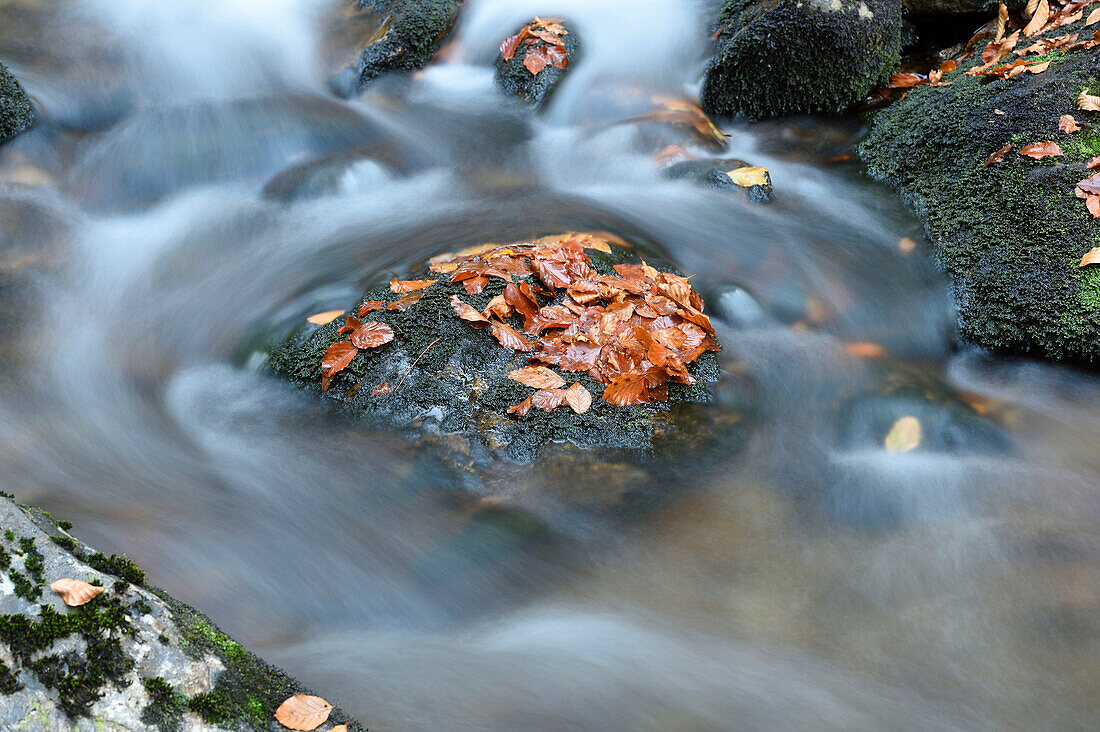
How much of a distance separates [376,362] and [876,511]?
2587 millimetres

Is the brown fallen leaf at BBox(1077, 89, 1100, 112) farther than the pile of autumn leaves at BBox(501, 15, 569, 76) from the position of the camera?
No

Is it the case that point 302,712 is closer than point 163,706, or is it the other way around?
point 163,706

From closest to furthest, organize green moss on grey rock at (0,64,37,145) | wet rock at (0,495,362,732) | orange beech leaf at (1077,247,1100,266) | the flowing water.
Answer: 1. wet rock at (0,495,362,732)
2. the flowing water
3. orange beech leaf at (1077,247,1100,266)
4. green moss on grey rock at (0,64,37,145)

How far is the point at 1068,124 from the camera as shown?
16.9 feet

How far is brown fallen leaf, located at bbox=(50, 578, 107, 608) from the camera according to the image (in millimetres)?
1967

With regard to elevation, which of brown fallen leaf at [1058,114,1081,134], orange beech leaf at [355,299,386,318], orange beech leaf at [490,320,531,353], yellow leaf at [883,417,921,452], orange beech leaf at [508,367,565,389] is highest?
brown fallen leaf at [1058,114,1081,134]

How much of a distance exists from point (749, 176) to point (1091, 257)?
92.1 inches

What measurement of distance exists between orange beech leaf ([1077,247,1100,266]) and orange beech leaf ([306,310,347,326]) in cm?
442

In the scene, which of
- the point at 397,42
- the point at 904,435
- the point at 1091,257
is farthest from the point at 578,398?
the point at 397,42

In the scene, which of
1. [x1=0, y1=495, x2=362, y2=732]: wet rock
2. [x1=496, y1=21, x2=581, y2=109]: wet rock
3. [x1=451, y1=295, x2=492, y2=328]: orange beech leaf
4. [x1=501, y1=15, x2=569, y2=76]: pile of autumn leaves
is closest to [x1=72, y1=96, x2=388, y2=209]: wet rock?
[x1=496, y1=21, x2=581, y2=109]: wet rock

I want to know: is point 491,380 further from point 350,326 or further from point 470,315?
point 350,326

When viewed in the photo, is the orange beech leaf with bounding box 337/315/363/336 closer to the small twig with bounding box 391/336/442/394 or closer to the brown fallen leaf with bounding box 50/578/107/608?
the small twig with bounding box 391/336/442/394

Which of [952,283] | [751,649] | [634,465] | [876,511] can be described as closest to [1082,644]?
[876,511]

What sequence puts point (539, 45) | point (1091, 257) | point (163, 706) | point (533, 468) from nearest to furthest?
point (163, 706) → point (533, 468) → point (1091, 257) → point (539, 45)
